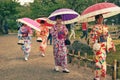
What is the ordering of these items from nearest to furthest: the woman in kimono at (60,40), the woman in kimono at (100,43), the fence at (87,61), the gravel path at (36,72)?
the woman in kimono at (100,43), the fence at (87,61), the gravel path at (36,72), the woman in kimono at (60,40)

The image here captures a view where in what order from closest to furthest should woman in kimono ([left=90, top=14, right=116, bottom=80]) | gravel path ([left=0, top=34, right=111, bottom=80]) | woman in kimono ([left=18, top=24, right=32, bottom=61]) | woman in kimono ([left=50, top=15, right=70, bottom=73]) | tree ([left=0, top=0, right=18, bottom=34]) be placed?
woman in kimono ([left=90, top=14, right=116, bottom=80]) < gravel path ([left=0, top=34, right=111, bottom=80]) < woman in kimono ([left=50, top=15, right=70, bottom=73]) < woman in kimono ([left=18, top=24, right=32, bottom=61]) < tree ([left=0, top=0, right=18, bottom=34])

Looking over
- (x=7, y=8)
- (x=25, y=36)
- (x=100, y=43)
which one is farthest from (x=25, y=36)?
(x=7, y=8)

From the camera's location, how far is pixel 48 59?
15172 mm

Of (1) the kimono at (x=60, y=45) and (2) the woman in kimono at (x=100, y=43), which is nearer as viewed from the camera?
(2) the woman in kimono at (x=100, y=43)

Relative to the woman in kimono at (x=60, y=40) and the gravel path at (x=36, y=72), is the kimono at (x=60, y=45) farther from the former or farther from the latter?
the gravel path at (x=36, y=72)

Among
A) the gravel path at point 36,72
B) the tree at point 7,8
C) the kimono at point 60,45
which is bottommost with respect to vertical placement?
the gravel path at point 36,72

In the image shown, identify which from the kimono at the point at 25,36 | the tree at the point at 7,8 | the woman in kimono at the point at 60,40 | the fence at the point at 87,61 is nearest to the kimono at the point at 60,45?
the woman in kimono at the point at 60,40

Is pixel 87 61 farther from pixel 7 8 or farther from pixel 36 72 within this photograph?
pixel 7 8

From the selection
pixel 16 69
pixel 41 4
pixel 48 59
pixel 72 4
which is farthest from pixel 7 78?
pixel 41 4

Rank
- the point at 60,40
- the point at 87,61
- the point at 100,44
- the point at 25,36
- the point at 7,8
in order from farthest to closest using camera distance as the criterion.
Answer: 1. the point at 7,8
2. the point at 25,36
3. the point at 87,61
4. the point at 60,40
5. the point at 100,44

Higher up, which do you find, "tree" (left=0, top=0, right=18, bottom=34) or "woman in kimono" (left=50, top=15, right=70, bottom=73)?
"tree" (left=0, top=0, right=18, bottom=34)

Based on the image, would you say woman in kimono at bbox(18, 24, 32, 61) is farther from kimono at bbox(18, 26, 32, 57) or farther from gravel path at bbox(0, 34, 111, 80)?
gravel path at bbox(0, 34, 111, 80)

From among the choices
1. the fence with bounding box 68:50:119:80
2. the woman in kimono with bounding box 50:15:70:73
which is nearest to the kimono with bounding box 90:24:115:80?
the fence with bounding box 68:50:119:80

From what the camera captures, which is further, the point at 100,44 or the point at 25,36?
the point at 25,36
